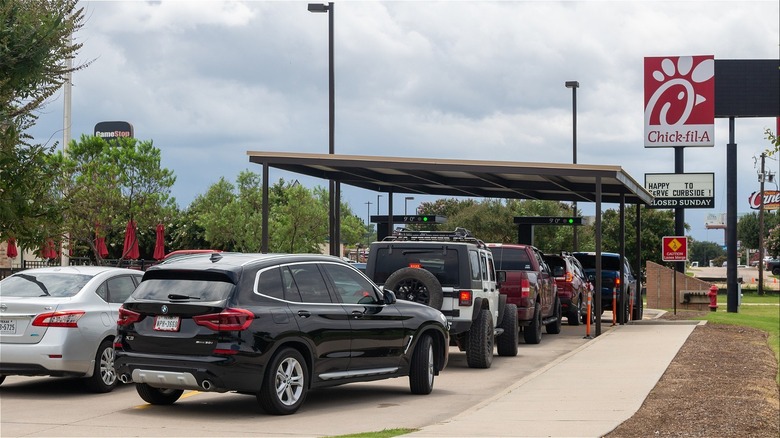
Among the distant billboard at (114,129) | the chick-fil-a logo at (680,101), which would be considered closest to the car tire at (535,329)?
the chick-fil-a logo at (680,101)

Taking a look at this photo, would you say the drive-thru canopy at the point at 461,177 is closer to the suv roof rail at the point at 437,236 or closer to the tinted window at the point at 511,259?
the tinted window at the point at 511,259

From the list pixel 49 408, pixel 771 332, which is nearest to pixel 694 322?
pixel 771 332

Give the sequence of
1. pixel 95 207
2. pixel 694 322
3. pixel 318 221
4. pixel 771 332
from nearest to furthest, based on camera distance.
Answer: pixel 771 332
pixel 694 322
pixel 95 207
pixel 318 221

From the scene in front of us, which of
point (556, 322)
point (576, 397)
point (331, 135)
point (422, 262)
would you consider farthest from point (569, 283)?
point (576, 397)

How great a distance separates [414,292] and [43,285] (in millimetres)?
5412

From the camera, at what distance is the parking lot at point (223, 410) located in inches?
417

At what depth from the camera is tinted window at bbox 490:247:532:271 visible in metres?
22.4

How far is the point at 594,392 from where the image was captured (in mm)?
13219

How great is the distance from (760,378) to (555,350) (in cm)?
669

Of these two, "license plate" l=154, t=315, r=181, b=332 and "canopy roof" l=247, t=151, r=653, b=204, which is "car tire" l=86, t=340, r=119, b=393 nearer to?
"license plate" l=154, t=315, r=181, b=332

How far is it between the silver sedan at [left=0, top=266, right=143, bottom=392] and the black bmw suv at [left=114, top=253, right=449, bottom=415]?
143 cm

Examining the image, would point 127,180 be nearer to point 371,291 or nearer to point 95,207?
point 95,207

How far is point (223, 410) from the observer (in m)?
12.1

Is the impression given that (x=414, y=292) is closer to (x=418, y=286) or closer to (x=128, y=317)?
(x=418, y=286)
